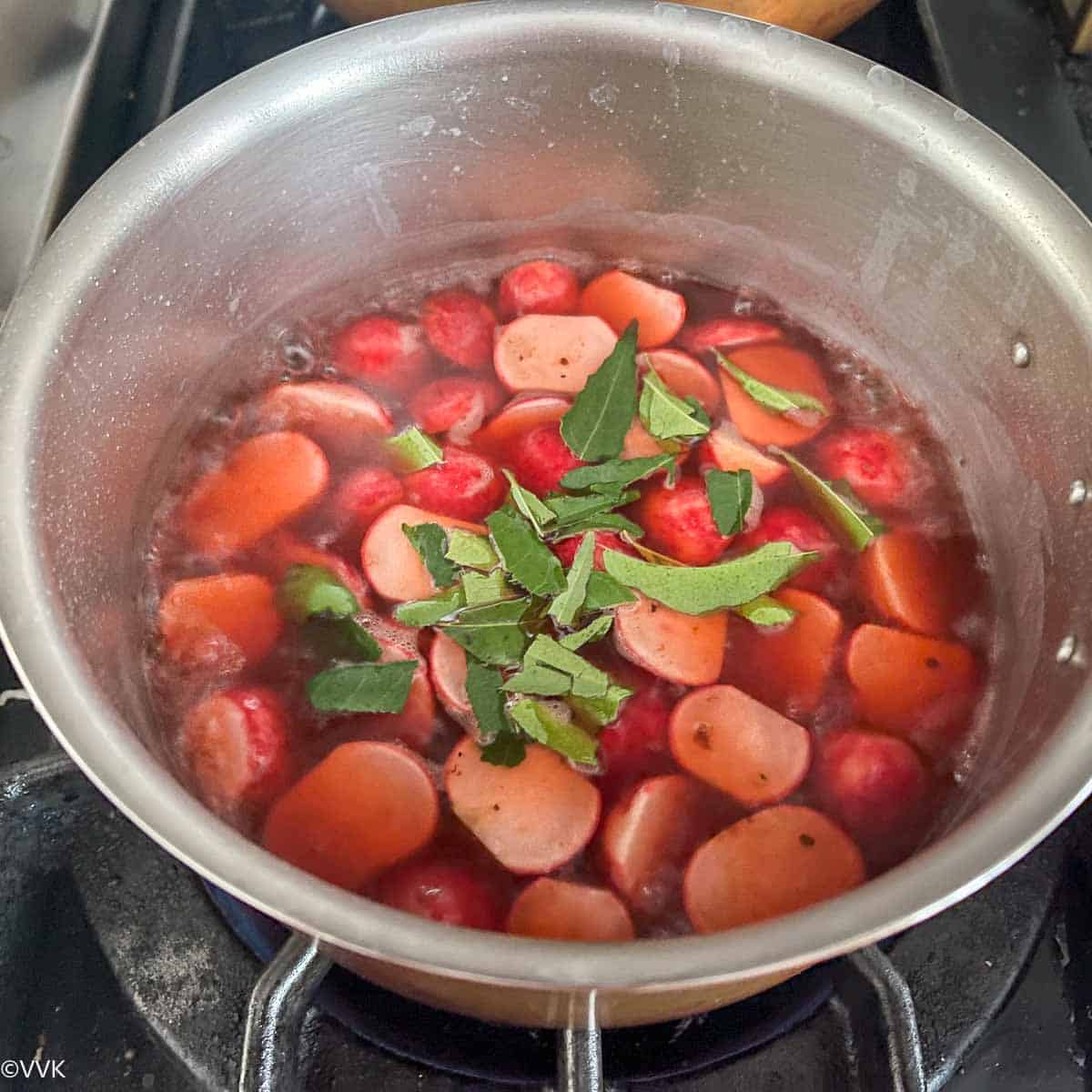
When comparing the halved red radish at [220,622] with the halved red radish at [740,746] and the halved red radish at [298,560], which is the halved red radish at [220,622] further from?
the halved red radish at [740,746]

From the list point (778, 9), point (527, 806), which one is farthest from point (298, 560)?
point (778, 9)

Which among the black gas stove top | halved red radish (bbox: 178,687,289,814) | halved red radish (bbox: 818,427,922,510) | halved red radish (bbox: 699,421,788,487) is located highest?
halved red radish (bbox: 818,427,922,510)

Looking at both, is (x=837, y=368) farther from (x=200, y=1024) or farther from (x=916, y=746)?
(x=200, y=1024)

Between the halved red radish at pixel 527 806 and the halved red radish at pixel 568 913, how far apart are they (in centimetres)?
2

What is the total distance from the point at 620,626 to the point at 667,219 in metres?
0.50

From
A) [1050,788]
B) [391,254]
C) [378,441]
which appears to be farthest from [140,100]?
[1050,788]

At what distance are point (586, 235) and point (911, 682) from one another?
0.62 metres

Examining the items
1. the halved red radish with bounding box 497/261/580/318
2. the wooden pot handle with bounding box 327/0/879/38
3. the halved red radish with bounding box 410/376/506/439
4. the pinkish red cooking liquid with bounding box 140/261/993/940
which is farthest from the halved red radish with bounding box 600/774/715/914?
the wooden pot handle with bounding box 327/0/879/38

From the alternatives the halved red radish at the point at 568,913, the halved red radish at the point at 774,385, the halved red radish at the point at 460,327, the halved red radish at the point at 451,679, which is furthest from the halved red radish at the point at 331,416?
the halved red radish at the point at 568,913

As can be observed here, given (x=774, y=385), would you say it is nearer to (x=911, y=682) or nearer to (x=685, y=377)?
(x=685, y=377)

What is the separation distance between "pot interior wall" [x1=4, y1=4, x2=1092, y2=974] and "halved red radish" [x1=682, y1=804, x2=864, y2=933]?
13 cm

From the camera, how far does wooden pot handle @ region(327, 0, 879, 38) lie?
1.16 metres

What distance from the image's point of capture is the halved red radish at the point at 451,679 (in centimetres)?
93

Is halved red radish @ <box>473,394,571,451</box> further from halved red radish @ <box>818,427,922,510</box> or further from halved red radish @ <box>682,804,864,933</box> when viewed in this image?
halved red radish @ <box>682,804,864,933</box>
